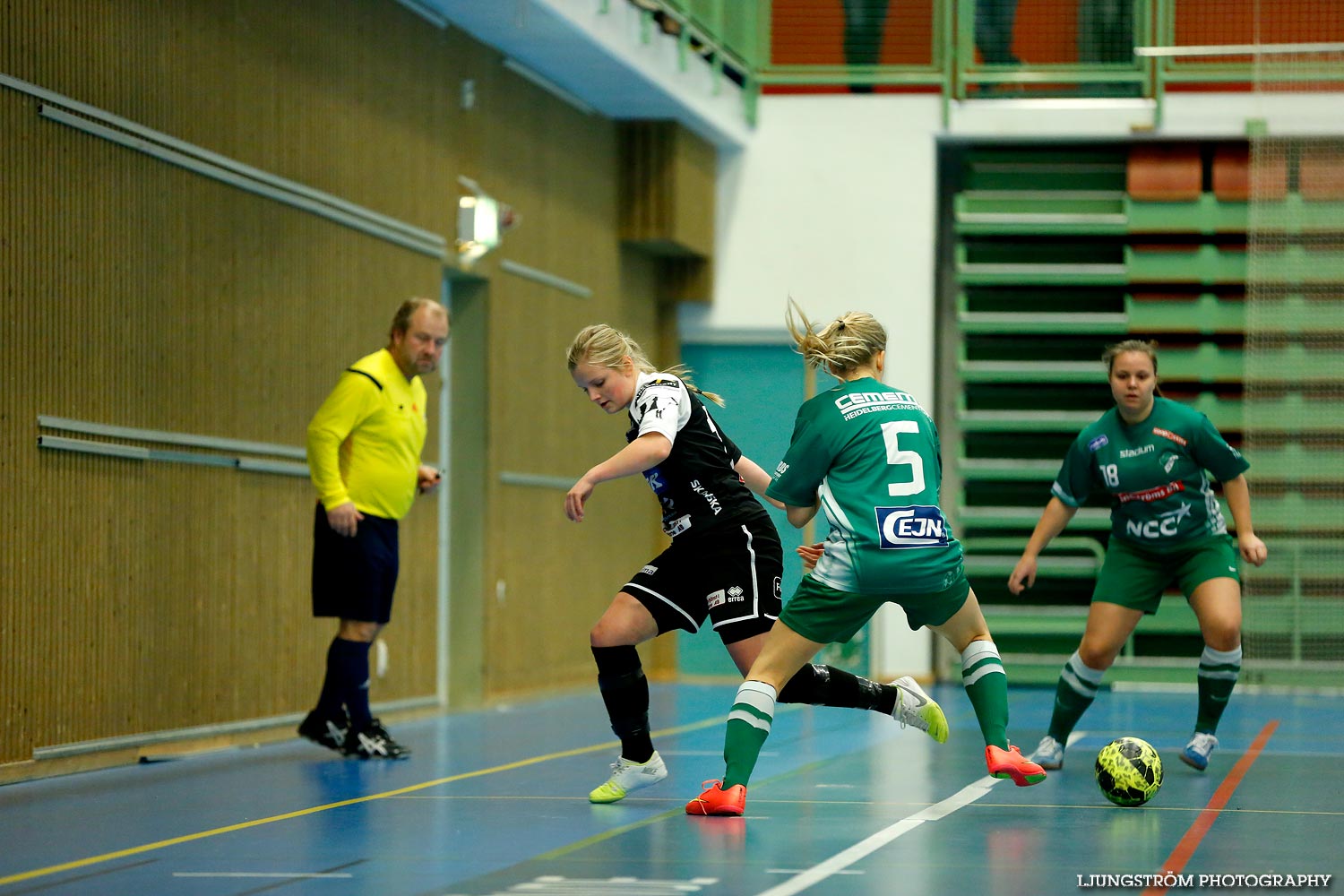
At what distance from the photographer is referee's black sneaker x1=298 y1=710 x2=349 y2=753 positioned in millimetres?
8820

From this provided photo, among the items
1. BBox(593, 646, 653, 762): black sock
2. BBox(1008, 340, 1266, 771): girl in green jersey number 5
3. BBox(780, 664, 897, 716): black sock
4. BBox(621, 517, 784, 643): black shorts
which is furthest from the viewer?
Result: BBox(1008, 340, 1266, 771): girl in green jersey number 5

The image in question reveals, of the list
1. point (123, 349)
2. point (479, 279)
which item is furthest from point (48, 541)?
point (479, 279)

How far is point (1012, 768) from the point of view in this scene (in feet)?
21.1

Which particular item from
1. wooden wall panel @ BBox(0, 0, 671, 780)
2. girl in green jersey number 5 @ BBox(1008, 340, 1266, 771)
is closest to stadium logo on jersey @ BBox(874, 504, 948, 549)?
girl in green jersey number 5 @ BBox(1008, 340, 1266, 771)

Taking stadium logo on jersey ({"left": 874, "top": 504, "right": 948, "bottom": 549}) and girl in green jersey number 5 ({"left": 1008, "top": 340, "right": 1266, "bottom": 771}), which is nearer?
stadium logo on jersey ({"left": 874, "top": 504, "right": 948, "bottom": 549})

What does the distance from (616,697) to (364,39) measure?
5577mm

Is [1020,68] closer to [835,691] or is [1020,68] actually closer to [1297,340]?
[1297,340]

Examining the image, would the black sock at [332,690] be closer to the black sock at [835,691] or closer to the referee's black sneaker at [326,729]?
the referee's black sneaker at [326,729]

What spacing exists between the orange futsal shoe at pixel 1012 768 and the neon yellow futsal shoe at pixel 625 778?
4.60 ft

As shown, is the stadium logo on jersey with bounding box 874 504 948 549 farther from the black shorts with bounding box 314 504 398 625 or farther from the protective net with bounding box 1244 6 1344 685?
the protective net with bounding box 1244 6 1344 685

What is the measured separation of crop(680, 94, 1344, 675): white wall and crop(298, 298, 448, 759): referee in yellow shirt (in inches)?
316

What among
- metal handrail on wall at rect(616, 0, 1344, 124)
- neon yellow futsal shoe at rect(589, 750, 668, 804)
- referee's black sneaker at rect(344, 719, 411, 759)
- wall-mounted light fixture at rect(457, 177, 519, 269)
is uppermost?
metal handrail on wall at rect(616, 0, 1344, 124)

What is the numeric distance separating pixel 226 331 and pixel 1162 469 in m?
4.77

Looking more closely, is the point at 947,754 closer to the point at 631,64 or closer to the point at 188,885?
the point at 188,885
